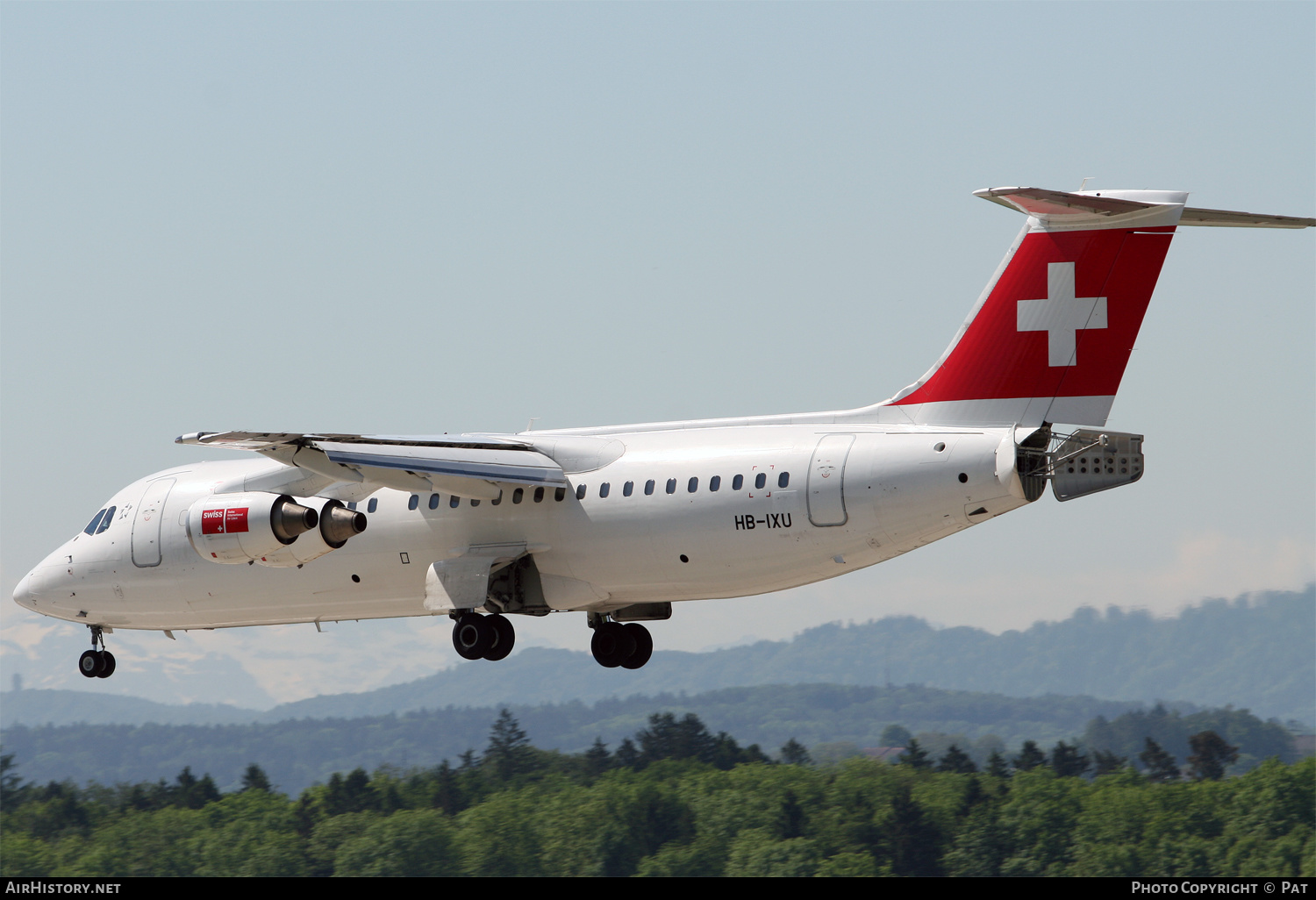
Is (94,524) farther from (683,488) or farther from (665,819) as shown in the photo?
(665,819)

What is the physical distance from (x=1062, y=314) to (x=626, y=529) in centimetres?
538

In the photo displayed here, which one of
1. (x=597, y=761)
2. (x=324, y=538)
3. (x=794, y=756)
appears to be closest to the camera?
(x=324, y=538)

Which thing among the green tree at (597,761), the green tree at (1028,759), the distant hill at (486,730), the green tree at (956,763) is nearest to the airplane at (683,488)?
the green tree at (597,761)

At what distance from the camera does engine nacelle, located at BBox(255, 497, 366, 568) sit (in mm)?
19172

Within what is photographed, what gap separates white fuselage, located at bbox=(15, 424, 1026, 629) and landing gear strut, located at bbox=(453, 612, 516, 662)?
46cm

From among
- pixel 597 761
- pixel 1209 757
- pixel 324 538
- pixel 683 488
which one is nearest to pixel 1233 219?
pixel 683 488

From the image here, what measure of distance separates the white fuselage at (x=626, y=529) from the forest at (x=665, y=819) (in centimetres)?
1961

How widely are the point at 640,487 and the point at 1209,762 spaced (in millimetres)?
44424

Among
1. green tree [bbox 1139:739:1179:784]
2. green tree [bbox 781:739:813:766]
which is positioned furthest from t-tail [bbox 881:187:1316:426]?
green tree [bbox 1139:739:1179:784]

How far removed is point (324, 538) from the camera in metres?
19.3

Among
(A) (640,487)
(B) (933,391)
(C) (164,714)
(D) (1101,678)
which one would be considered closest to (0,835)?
(A) (640,487)

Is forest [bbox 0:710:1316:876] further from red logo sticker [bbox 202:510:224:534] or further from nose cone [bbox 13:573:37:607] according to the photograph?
red logo sticker [bbox 202:510:224:534]

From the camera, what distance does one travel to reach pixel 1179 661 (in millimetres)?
116625

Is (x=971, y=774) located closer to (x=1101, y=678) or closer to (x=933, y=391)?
(x=933, y=391)
